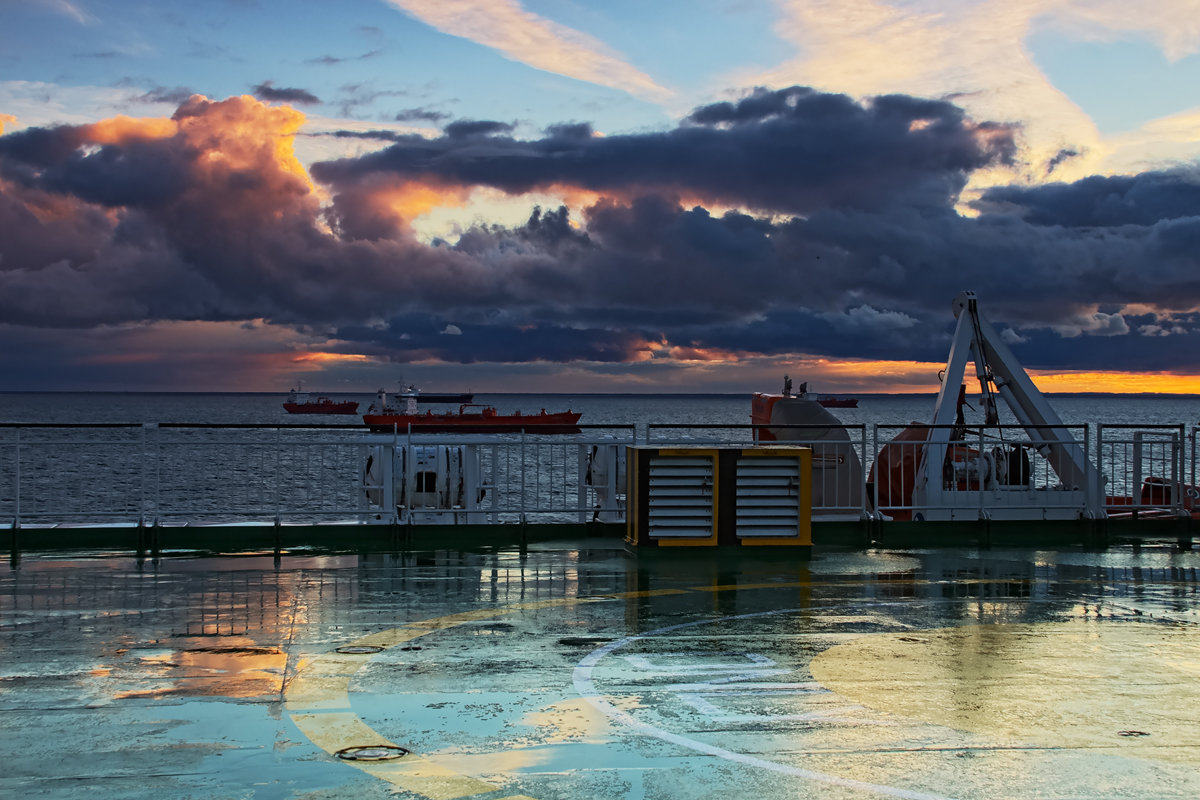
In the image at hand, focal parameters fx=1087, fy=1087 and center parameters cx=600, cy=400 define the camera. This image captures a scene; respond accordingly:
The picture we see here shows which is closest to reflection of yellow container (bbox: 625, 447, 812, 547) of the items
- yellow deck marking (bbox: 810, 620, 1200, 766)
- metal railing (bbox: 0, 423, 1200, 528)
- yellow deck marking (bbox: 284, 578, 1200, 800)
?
metal railing (bbox: 0, 423, 1200, 528)

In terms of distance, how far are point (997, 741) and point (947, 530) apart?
9.64 m

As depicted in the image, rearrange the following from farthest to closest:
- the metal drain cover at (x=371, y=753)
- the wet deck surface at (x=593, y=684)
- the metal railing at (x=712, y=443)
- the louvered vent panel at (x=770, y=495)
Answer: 1. the metal railing at (x=712, y=443)
2. the louvered vent panel at (x=770, y=495)
3. the metal drain cover at (x=371, y=753)
4. the wet deck surface at (x=593, y=684)

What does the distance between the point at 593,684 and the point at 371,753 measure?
1.75 meters

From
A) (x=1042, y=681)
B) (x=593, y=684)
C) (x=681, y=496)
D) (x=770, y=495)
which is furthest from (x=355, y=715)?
(x=770, y=495)

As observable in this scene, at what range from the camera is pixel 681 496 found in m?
13.1

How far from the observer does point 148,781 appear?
16.6 ft

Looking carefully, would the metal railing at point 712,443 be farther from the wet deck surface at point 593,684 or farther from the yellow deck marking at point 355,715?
the wet deck surface at point 593,684

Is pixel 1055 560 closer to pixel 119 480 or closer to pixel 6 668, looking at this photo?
pixel 6 668

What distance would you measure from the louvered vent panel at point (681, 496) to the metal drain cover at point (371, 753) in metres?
7.72

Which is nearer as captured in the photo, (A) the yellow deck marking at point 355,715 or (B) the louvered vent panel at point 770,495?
(A) the yellow deck marking at point 355,715

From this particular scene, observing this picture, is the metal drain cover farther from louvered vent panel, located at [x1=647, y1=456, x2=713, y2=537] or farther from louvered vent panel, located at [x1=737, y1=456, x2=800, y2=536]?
louvered vent panel, located at [x1=737, y1=456, x2=800, y2=536]

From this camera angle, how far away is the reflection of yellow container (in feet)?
42.9

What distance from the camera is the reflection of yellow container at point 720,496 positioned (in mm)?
13070

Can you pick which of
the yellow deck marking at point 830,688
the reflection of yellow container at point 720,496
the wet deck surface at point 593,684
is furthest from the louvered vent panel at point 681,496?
the yellow deck marking at point 830,688
